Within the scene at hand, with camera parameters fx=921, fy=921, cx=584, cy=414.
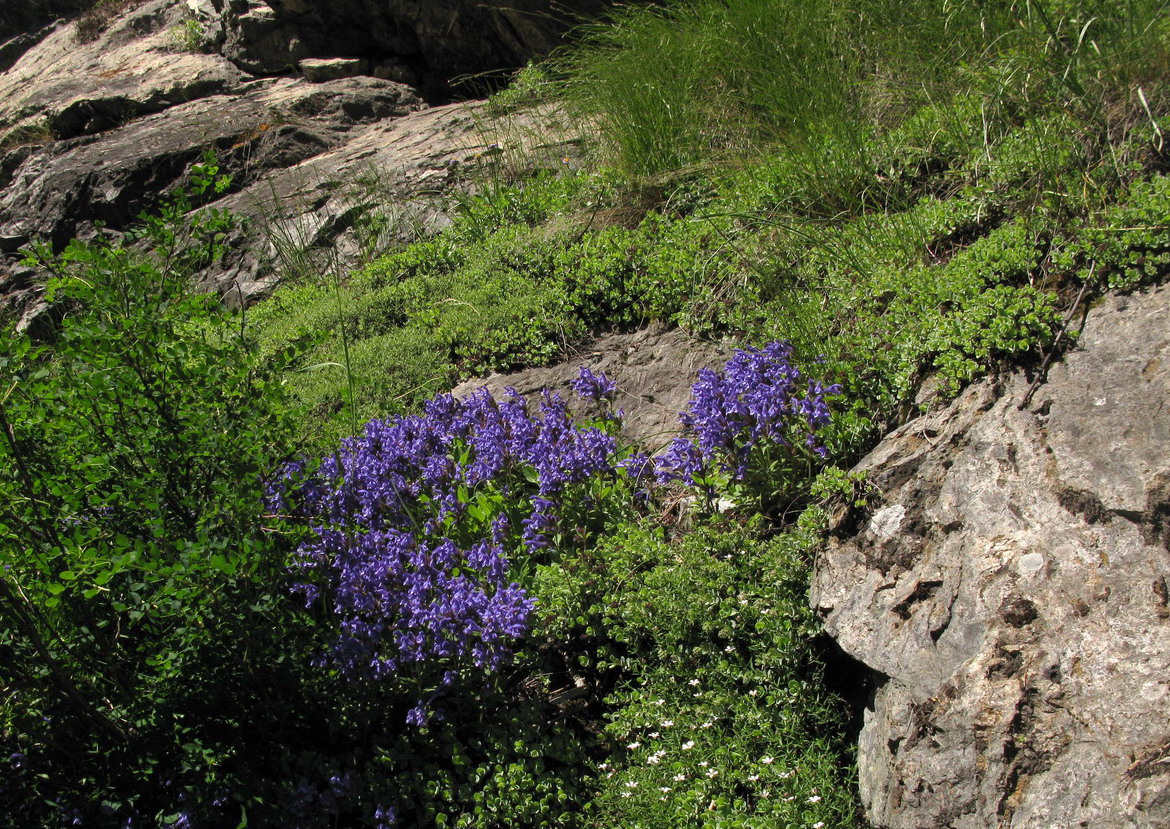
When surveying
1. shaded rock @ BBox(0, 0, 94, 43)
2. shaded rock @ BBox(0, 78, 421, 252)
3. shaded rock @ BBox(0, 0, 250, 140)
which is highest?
shaded rock @ BBox(0, 0, 94, 43)

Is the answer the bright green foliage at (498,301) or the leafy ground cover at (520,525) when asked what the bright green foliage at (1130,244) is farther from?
the bright green foliage at (498,301)

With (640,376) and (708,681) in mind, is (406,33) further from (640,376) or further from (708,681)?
(708,681)

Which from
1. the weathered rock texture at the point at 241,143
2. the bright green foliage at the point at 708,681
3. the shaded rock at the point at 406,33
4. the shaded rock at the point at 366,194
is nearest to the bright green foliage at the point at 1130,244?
the bright green foliage at the point at 708,681

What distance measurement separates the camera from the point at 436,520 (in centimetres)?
364

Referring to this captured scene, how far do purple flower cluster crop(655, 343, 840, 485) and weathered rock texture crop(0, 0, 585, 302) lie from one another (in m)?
4.06

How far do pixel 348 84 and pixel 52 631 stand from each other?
8.82 meters

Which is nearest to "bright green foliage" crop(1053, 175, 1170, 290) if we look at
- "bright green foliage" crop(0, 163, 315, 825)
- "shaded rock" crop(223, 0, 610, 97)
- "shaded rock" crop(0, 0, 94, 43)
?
"bright green foliage" crop(0, 163, 315, 825)

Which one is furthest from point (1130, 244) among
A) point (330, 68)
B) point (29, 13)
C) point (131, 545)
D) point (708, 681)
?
point (29, 13)

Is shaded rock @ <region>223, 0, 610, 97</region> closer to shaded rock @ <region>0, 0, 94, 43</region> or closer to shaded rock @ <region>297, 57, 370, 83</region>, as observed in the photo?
shaded rock @ <region>297, 57, 370, 83</region>

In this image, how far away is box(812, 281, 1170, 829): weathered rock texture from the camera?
2121mm

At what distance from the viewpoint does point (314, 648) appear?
297 cm

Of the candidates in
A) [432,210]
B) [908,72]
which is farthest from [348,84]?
[908,72]

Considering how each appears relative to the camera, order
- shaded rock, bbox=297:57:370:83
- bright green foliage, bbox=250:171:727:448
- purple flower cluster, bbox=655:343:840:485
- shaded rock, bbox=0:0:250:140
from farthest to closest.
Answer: shaded rock, bbox=0:0:250:140 → shaded rock, bbox=297:57:370:83 → bright green foliage, bbox=250:171:727:448 → purple flower cluster, bbox=655:343:840:485

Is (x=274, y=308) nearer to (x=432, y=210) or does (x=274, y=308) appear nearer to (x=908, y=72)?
(x=432, y=210)
